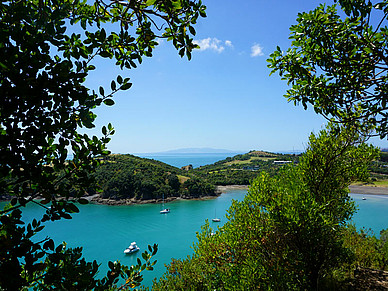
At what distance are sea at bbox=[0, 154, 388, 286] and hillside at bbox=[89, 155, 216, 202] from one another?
4.92 meters

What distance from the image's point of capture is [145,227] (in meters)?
46.8

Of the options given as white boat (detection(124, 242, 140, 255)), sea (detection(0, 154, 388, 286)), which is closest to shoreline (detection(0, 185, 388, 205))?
sea (detection(0, 154, 388, 286))

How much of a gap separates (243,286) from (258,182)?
3.89 meters

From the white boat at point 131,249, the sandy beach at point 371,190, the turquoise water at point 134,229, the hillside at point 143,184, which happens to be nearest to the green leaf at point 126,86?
the turquoise water at point 134,229

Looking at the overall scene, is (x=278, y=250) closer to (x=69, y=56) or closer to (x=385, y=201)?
(x=69, y=56)

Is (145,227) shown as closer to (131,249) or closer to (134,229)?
(134,229)

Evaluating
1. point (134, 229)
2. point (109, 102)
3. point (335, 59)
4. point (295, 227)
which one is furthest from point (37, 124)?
point (134, 229)

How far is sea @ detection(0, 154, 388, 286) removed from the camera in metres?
34.9

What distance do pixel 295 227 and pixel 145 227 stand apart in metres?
44.6

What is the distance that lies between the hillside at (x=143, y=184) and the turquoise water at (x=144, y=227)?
482 centimetres

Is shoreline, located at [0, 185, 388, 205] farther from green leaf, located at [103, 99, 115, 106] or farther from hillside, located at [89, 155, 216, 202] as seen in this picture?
green leaf, located at [103, 99, 115, 106]

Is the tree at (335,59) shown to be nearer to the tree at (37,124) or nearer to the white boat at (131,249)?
the tree at (37,124)

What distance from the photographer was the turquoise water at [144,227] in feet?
116

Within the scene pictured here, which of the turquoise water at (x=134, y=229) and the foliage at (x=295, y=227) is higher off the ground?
the foliage at (x=295, y=227)
